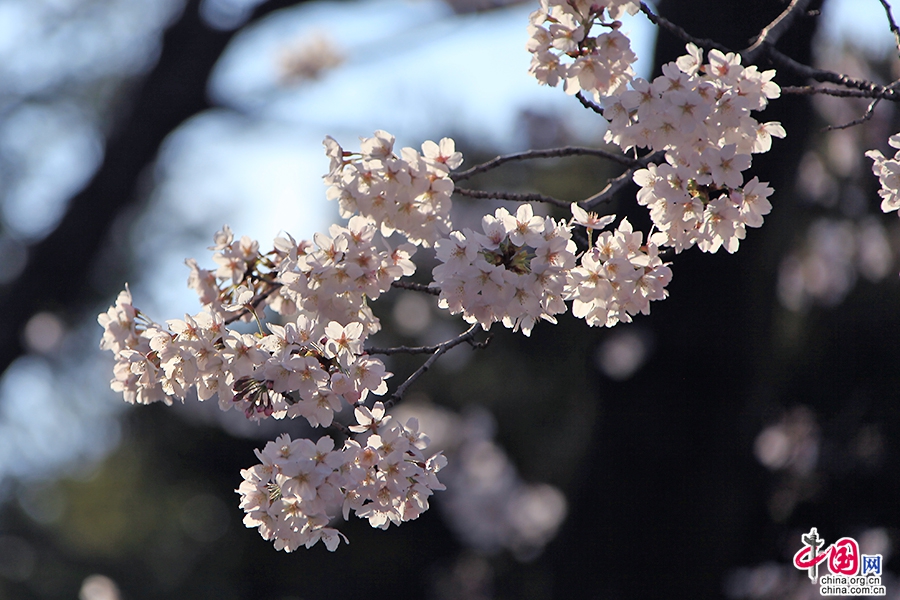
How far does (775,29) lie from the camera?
7.48 ft

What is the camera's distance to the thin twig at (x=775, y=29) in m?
2.15

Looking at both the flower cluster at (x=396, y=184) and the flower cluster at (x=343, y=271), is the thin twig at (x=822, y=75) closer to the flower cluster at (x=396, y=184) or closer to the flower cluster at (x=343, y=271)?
the flower cluster at (x=396, y=184)

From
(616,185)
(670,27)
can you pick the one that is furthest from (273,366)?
(670,27)

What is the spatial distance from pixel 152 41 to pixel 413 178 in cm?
564

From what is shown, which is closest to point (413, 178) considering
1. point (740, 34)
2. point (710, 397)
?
point (740, 34)

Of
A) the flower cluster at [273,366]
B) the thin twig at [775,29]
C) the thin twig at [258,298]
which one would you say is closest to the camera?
the flower cluster at [273,366]

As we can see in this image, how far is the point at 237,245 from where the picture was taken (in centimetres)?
232

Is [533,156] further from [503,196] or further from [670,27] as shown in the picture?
[670,27]

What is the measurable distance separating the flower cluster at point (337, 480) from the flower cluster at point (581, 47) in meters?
1.03

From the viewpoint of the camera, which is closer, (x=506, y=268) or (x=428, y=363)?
(x=506, y=268)

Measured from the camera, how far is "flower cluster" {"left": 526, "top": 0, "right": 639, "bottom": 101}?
2.00 m

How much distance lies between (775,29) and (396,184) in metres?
1.27

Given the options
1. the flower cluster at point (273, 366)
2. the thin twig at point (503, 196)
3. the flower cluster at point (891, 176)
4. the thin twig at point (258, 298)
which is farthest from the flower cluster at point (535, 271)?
the flower cluster at point (891, 176)

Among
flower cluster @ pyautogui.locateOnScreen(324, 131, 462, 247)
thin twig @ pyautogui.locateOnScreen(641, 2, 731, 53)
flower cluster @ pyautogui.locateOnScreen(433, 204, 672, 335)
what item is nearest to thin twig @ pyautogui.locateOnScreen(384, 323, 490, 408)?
flower cluster @ pyautogui.locateOnScreen(433, 204, 672, 335)
